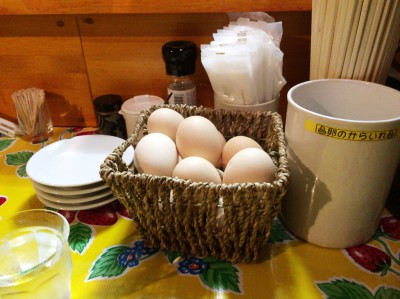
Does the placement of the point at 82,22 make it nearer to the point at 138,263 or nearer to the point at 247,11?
the point at 247,11

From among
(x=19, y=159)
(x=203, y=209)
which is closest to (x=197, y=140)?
(x=203, y=209)

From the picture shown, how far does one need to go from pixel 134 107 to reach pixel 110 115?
0.20ft

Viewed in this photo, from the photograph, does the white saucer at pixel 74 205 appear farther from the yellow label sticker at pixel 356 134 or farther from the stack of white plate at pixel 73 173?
the yellow label sticker at pixel 356 134

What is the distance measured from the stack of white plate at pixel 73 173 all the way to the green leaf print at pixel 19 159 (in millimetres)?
92

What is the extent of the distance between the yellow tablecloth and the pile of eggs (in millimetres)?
140

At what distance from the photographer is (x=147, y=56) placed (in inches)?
32.1

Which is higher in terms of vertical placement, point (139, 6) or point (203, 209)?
point (139, 6)

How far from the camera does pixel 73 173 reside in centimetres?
67

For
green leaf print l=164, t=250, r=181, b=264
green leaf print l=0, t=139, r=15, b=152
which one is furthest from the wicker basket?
green leaf print l=0, t=139, r=15, b=152

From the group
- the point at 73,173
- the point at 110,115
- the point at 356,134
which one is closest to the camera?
the point at 356,134

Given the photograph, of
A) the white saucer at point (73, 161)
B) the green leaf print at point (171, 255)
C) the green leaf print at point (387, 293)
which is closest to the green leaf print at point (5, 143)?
the white saucer at point (73, 161)

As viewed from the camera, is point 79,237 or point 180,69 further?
point 180,69

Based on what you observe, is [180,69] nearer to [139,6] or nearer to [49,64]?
[139,6]

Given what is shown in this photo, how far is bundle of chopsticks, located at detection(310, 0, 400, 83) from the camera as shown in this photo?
0.48 metres
